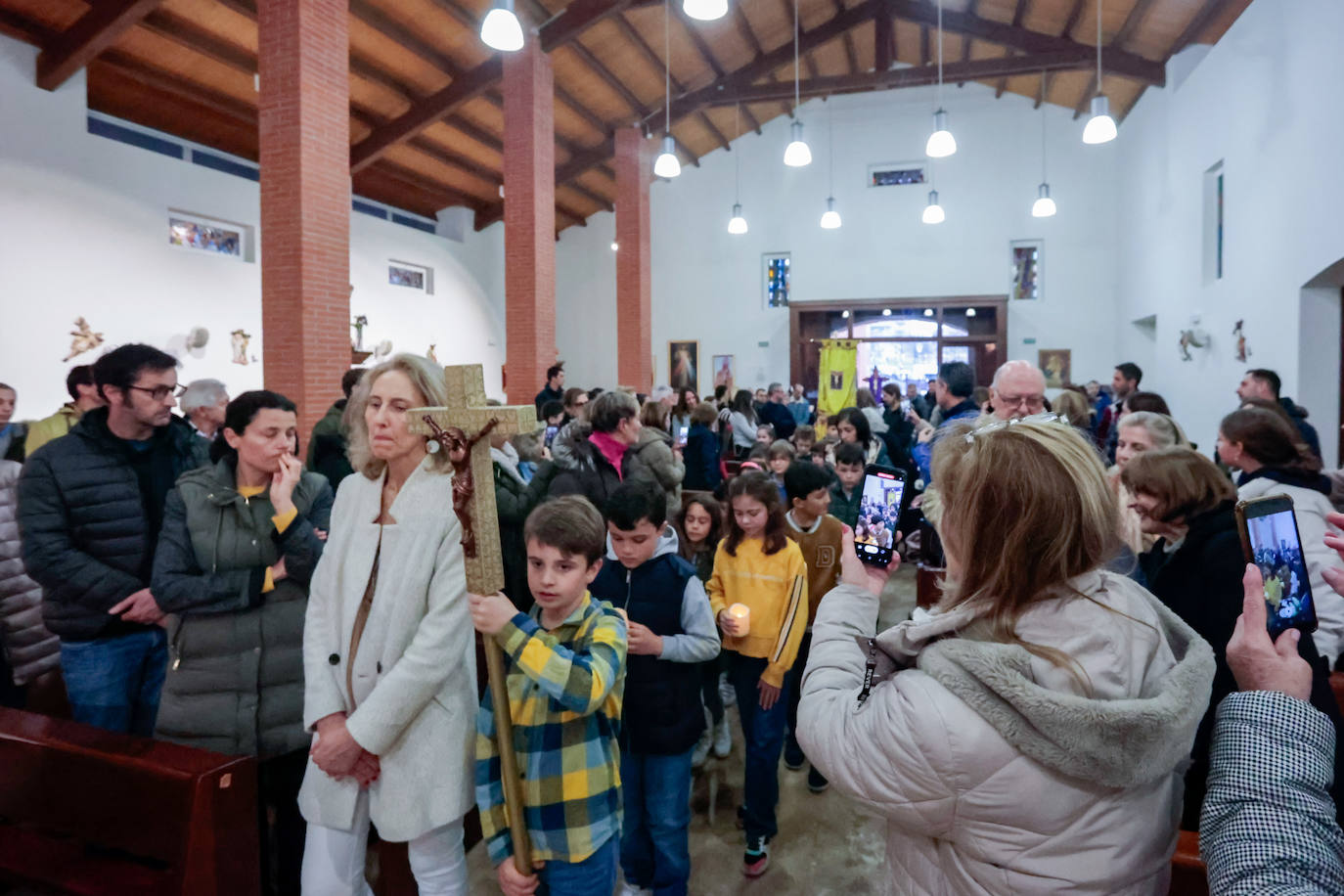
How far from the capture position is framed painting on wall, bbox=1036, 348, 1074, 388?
1395 centimetres

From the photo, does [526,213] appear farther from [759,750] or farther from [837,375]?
[759,750]

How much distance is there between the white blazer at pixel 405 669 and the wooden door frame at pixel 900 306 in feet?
45.6

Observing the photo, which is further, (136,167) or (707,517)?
(136,167)

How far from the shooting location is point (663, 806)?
2.24 metres

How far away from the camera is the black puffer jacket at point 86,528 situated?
220 centimetres

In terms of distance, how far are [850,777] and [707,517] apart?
6.90 ft

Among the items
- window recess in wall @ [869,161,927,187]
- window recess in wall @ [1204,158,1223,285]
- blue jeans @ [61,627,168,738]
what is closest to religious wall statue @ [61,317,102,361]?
blue jeans @ [61,627,168,738]

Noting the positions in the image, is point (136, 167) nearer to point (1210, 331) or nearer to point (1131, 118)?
point (1210, 331)

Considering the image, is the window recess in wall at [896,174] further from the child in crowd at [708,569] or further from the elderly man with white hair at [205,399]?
the elderly man with white hair at [205,399]

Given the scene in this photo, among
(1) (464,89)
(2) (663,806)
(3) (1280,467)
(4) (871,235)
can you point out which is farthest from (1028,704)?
(4) (871,235)

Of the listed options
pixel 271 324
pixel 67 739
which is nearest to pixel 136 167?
pixel 271 324

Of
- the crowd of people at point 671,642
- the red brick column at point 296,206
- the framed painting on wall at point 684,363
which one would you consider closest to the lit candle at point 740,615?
the crowd of people at point 671,642

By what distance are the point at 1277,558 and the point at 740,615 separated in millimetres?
1477

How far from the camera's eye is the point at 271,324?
618 centimetres
